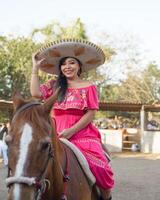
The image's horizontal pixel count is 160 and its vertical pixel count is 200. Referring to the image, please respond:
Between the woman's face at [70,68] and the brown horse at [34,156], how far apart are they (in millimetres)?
979

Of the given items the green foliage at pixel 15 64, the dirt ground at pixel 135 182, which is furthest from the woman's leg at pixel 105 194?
the green foliage at pixel 15 64

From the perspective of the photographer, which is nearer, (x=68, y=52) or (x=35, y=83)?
(x=35, y=83)

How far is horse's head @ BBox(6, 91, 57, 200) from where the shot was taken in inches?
102

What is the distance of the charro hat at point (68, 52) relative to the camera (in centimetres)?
405

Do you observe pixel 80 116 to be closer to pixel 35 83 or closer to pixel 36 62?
pixel 35 83

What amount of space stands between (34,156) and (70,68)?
5.27ft

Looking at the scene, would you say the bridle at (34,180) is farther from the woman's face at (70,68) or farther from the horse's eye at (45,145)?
the woman's face at (70,68)

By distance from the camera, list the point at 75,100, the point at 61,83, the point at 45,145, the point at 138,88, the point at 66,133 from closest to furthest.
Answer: the point at 45,145 < the point at 66,133 < the point at 75,100 < the point at 61,83 < the point at 138,88

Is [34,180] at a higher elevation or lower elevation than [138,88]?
lower

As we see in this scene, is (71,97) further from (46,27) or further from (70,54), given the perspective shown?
(46,27)

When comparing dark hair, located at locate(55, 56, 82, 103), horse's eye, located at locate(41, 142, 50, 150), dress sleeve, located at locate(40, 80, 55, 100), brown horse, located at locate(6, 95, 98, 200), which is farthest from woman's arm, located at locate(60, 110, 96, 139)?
horse's eye, located at locate(41, 142, 50, 150)

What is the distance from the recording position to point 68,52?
412cm

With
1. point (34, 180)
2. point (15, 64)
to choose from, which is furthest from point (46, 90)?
point (15, 64)

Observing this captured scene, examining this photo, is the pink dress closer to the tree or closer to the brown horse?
the brown horse
